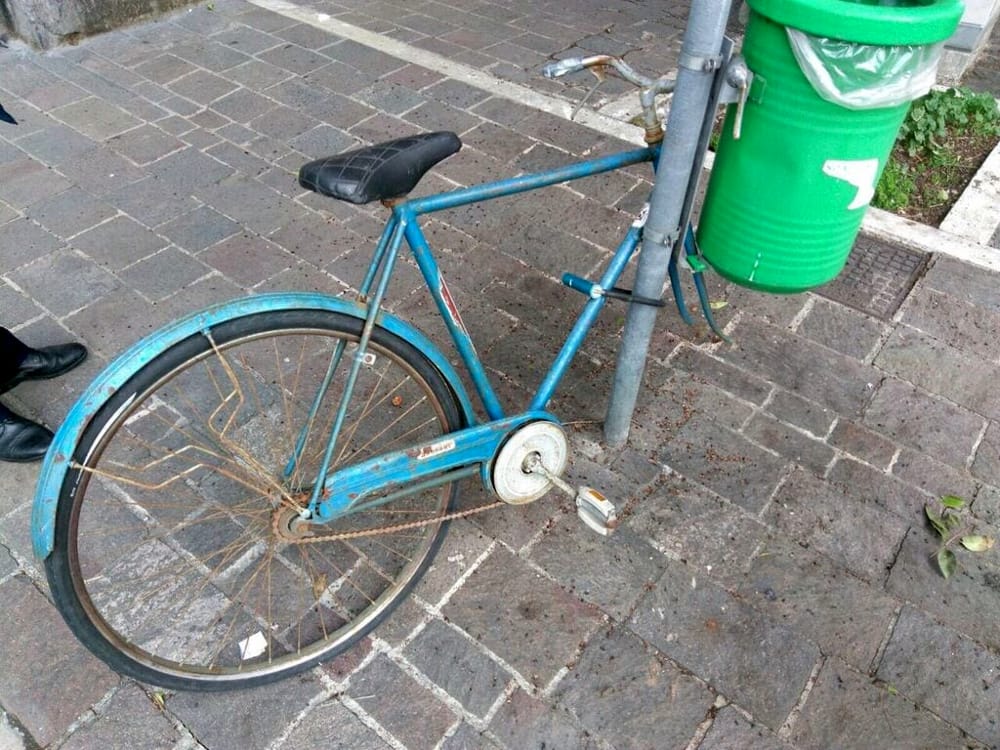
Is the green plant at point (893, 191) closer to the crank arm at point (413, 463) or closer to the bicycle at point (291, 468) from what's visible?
the bicycle at point (291, 468)

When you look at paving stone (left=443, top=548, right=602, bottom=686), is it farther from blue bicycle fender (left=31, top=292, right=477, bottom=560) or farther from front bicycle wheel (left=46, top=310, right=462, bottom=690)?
blue bicycle fender (left=31, top=292, right=477, bottom=560)

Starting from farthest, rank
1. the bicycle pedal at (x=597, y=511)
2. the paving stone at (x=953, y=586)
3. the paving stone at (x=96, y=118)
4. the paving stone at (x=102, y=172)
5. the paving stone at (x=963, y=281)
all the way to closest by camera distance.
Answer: the paving stone at (x=96, y=118)
the paving stone at (x=102, y=172)
the paving stone at (x=963, y=281)
the paving stone at (x=953, y=586)
the bicycle pedal at (x=597, y=511)

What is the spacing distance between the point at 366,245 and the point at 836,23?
92.3 inches

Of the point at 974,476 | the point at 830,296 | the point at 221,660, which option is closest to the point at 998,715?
the point at 974,476

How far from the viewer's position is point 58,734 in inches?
79.9

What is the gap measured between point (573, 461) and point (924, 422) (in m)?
1.35

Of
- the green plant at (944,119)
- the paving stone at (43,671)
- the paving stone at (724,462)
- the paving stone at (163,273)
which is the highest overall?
the green plant at (944,119)

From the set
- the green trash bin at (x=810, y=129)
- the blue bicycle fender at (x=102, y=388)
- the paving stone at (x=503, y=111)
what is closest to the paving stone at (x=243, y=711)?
the blue bicycle fender at (x=102, y=388)

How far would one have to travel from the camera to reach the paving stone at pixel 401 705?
2.05m

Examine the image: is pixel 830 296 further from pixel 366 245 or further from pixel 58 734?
pixel 58 734

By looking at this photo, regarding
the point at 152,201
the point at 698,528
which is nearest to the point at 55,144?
the point at 152,201

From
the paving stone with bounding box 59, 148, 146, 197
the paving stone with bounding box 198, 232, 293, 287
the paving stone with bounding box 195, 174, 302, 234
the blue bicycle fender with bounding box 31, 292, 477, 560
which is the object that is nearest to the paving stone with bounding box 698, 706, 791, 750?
the blue bicycle fender with bounding box 31, 292, 477, 560

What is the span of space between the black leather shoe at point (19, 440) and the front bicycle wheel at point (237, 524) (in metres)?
0.22

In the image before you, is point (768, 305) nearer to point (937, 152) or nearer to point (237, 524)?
point (937, 152)
